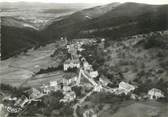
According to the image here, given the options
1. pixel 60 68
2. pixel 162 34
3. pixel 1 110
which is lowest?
pixel 1 110

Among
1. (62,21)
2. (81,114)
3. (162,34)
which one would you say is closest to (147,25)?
(162,34)

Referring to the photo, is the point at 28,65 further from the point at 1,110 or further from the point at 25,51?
the point at 1,110

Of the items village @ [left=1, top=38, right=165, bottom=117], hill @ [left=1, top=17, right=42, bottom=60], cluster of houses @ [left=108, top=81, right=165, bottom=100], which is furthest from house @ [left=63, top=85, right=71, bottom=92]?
hill @ [left=1, top=17, right=42, bottom=60]

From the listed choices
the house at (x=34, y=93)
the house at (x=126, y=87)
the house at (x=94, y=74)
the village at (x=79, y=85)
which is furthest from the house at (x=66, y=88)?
the house at (x=126, y=87)

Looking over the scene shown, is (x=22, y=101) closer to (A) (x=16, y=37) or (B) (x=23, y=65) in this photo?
(B) (x=23, y=65)

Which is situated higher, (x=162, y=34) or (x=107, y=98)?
(x=162, y=34)

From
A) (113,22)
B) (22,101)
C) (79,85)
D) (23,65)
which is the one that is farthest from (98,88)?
(113,22)
